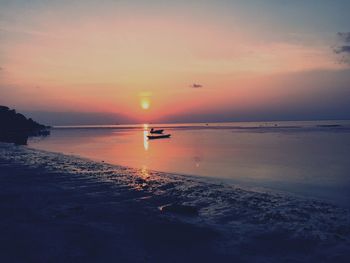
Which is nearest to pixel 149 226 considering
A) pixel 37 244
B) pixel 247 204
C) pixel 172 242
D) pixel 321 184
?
Answer: pixel 172 242

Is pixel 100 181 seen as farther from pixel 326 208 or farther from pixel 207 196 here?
pixel 326 208

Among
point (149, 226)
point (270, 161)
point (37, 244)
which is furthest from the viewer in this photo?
point (270, 161)

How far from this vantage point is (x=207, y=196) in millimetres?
20156

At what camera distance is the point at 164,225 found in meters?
13.8

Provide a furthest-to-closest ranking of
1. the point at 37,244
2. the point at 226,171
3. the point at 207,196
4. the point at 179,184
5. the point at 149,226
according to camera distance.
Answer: the point at 226,171 < the point at 179,184 < the point at 207,196 < the point at 149,226 < the point at 37,244

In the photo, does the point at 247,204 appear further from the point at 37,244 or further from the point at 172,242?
the point at 37,244

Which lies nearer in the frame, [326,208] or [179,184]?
[326,208]

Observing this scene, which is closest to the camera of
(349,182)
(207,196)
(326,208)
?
(326,208)

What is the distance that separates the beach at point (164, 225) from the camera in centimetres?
1086

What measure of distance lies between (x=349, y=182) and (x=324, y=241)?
54.7ft

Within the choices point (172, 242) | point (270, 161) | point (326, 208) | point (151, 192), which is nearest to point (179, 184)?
point (151, 192)

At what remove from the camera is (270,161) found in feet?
139

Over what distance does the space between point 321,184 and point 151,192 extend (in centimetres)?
1417

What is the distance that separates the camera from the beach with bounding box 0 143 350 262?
10859 millimetres
